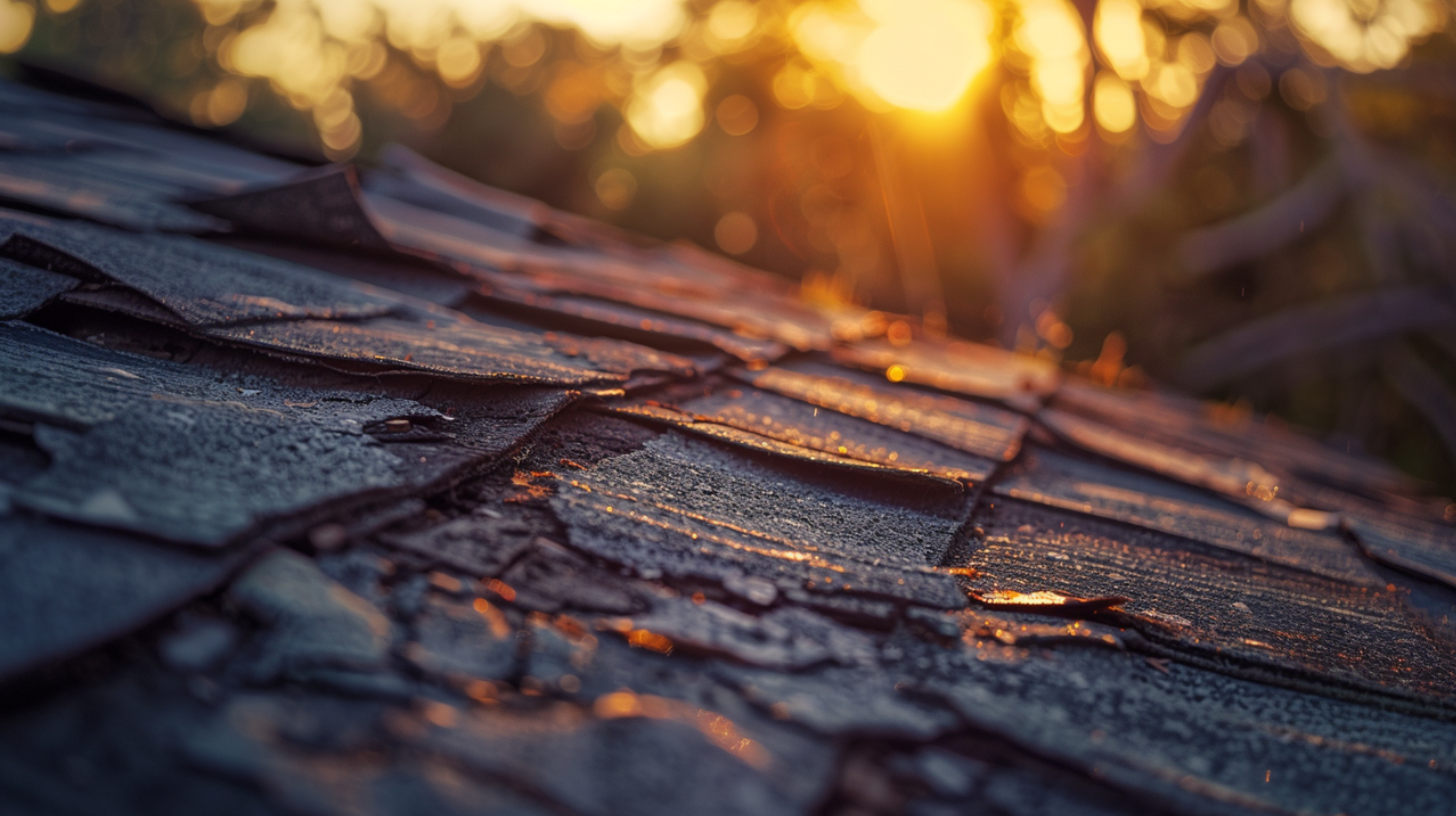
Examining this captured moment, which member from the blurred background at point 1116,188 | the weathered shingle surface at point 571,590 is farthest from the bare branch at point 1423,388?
the weathered shingle surface at point 571,590

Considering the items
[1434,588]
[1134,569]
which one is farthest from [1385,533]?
[1134,569]

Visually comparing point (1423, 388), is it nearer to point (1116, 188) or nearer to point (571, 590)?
point (1116, 188)

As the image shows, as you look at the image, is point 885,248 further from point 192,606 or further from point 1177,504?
point 192,606

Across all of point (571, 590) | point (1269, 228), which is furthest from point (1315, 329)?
point (571, 590)

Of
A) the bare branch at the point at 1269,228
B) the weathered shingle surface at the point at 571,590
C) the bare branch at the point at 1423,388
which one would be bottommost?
the weathered shingle surface at the point at 571,590

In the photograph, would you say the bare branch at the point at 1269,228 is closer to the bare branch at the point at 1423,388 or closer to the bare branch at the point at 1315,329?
the bare branch at the point at 1315,329

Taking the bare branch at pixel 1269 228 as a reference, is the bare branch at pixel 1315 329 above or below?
below

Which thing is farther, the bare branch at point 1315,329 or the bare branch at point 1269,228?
the bare branch at point 1269,228

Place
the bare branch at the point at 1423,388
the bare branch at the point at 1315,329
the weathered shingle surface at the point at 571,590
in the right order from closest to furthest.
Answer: the weathered shingle surface at the point at 571,590 → the bare branch at the point at 1423,388 → the bare branch at the point at 1315,329
